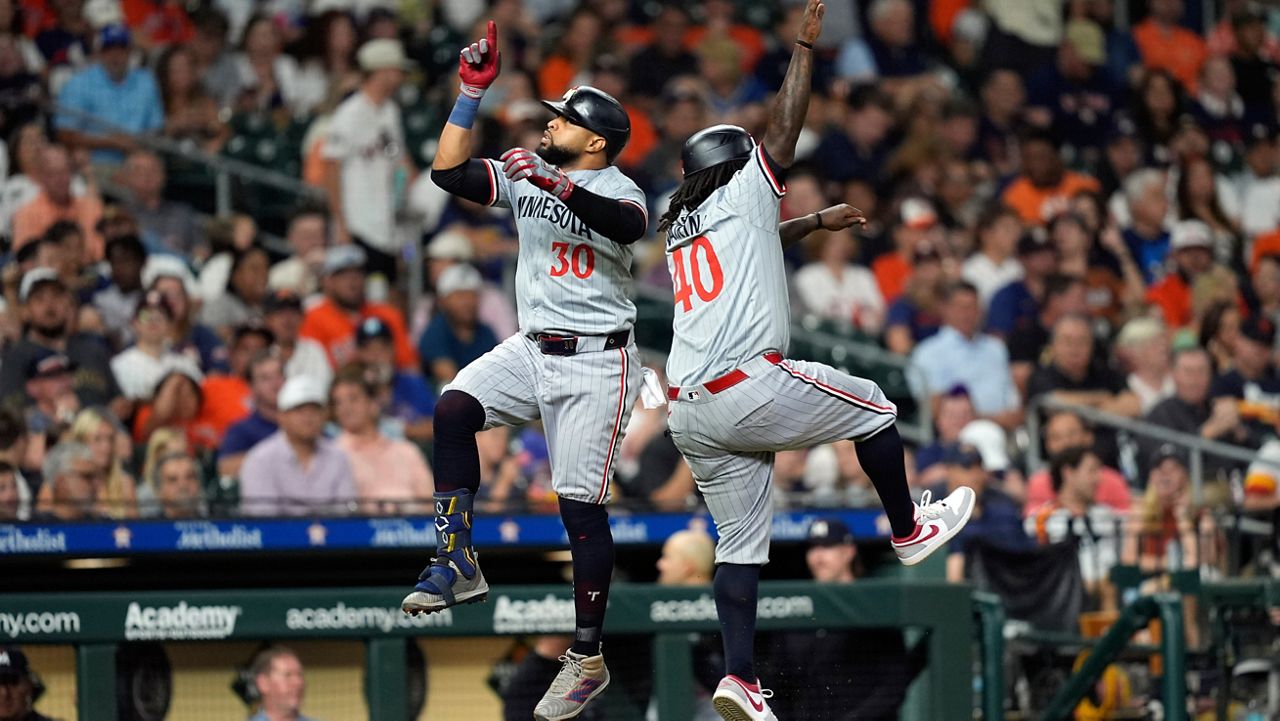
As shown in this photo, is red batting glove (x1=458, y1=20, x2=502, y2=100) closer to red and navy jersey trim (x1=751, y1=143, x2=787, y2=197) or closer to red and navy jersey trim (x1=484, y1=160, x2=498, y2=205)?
red and navy jersey trim (x1=484, y1=160, x2=498, y2=205)

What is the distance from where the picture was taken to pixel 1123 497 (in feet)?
36.7

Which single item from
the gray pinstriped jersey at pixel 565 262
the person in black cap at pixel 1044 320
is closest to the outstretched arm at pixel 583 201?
the gray pinstriped jersey at pixel 565 262

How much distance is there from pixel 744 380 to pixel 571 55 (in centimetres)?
856

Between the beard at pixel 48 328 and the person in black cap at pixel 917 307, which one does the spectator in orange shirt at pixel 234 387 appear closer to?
the beard at pixel 48 328

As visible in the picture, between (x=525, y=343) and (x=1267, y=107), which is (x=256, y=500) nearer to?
(x=525, y=343)

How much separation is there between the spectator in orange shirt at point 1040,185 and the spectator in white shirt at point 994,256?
70 cm

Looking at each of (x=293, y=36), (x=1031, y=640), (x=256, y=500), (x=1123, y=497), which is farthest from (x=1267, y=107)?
(x=256, y=500)

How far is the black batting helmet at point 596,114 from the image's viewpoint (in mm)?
6539

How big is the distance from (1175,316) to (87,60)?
759 centimetres

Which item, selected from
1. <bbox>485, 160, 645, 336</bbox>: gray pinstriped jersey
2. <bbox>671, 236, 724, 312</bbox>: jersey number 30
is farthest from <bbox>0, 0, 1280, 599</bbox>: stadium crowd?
<bbox>671, 236, 724, 312</bbox>: jersey number 30

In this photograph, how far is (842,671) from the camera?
767 cm

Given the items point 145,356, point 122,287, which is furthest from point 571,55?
point 145,356

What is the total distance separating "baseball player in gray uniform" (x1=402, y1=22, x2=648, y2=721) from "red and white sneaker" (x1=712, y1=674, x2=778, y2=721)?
46 cm

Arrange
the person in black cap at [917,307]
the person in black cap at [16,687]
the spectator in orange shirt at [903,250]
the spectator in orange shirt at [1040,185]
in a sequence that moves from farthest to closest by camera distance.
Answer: the spectator in orange shirt at [1040,185] < the spectator in orange shirt at [903,250] < the person in black cap at [917,307] < the person in black cap at [16,687]
